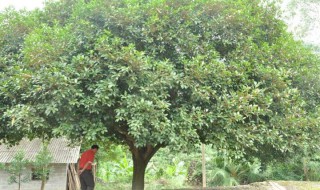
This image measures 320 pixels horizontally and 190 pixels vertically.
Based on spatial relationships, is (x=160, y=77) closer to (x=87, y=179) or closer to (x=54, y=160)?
(x=87, y=179)

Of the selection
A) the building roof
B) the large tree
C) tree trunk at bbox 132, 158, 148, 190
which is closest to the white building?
the building roof

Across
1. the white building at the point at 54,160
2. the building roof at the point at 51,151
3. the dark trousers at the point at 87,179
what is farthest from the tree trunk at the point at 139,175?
the white building at the point at 54,160

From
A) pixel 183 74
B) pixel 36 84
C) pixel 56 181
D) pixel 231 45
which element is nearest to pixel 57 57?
pixel 36 84

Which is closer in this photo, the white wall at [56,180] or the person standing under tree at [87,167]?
the person standing under tree at [87,167]

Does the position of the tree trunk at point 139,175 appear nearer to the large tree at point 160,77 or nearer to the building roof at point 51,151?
the large tree at point 160,77

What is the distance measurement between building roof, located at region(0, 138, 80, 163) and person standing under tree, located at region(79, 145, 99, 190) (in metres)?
6.65

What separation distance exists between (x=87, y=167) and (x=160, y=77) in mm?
4021

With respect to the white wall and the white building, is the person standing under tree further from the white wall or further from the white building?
the white wall

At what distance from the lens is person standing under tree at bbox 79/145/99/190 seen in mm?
8211

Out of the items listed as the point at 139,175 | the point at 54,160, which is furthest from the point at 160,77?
the point at 54,160

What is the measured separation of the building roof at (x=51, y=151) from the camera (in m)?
14.9

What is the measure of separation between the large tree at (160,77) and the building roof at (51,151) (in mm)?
8380

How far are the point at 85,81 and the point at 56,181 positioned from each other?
12.2 meters

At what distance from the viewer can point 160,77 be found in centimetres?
539
